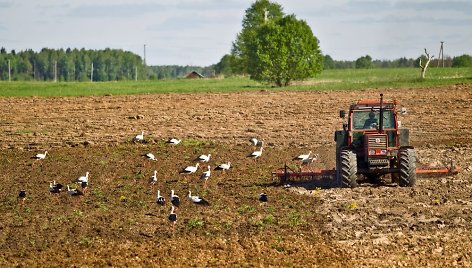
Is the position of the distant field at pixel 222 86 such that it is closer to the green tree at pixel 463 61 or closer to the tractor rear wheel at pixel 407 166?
the green tree at pixel 463 61

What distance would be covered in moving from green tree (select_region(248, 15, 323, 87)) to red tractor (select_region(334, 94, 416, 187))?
51171mm

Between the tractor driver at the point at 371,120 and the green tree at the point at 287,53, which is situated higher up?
the green tree at the point at 287,53

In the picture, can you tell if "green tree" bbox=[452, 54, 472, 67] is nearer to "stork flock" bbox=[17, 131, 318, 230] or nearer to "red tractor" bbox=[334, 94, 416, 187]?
"stork flock" bbox=[17, 131, 318, 230]

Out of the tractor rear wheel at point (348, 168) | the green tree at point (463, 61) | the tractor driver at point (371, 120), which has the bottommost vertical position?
the tractor rear wheel at point (348, 168)

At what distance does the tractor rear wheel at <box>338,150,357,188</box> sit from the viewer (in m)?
23.5

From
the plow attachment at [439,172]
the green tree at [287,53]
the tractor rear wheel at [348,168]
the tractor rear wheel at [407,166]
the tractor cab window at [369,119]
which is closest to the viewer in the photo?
the tractor rear wheel at [348,168]

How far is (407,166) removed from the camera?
78.1ft

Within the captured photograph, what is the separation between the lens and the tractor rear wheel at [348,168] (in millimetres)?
23516

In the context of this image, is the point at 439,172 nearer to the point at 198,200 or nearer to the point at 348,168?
the point at 348,168

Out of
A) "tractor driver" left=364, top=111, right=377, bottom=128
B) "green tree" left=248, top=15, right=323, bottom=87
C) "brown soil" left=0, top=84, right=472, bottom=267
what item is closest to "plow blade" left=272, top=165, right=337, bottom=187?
"brown soil" left=0, top=84, right=472, bottom=267

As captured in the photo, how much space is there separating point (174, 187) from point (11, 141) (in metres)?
13.9

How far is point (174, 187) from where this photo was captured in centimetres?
2519

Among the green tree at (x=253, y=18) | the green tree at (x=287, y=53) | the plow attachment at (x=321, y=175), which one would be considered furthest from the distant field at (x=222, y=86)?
the plow attachment at (x=321, y=175)

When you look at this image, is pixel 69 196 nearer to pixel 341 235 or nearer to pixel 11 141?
pixel 341 235
